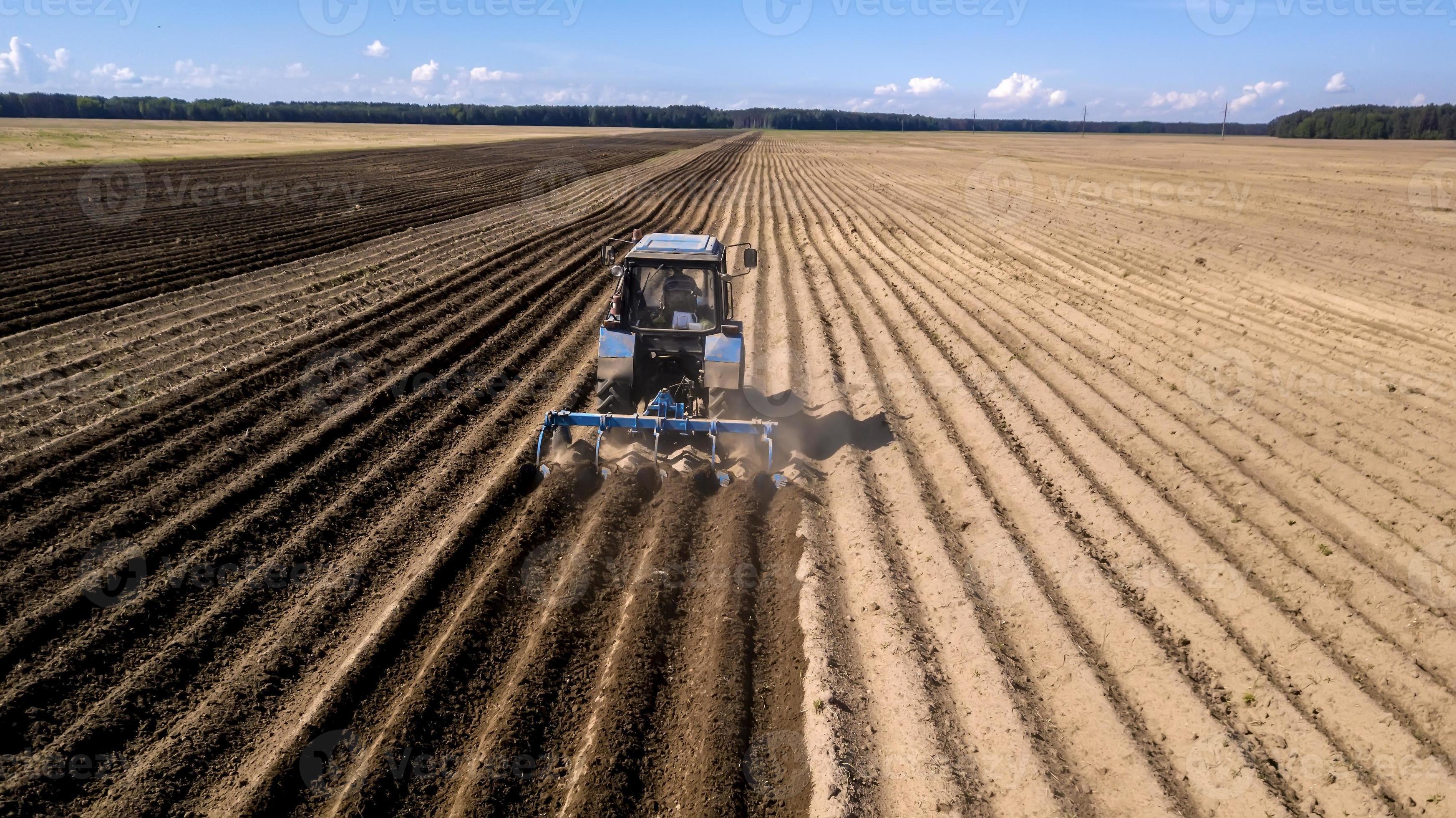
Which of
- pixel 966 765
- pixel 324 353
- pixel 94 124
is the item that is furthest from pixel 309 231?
pixel 94 124

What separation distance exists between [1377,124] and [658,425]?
81.9 metres

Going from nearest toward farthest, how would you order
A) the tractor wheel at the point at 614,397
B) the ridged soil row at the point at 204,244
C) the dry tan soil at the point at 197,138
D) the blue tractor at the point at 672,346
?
the blue tractor at the point at 672,346 < the tractor wheel at the point at 614,397 < the ridged soil row at the point at 204,244 < the dry tan soil at the point at 197,138

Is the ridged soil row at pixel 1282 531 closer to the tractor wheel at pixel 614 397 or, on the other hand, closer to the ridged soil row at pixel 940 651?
the ridged soil row at pixel 940 651

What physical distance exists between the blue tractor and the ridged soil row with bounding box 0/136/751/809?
43.1 inches

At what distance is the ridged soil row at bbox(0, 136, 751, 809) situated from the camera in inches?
313

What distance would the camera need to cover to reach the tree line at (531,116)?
89.1 metres

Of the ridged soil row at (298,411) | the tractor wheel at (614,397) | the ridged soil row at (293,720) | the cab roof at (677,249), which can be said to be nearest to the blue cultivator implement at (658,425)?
the tractor wheel at (614,397)

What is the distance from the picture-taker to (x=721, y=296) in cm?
736

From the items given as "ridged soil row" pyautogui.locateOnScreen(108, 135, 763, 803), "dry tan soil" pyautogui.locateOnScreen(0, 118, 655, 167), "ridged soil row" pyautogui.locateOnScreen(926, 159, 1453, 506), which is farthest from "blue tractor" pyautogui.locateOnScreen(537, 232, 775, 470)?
"dry tan soil" pyautogui.locateOnScreen(0, 118, 655, 167)

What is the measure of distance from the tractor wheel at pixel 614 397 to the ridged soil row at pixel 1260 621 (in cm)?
379

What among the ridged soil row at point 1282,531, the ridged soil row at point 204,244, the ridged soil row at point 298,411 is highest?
the ridged soil row at point 204,244

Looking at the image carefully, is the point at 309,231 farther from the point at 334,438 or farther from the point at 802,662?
the point at 802,662

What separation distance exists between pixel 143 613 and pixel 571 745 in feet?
9.26

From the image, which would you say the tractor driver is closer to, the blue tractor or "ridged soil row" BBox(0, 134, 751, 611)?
the blue tractor
